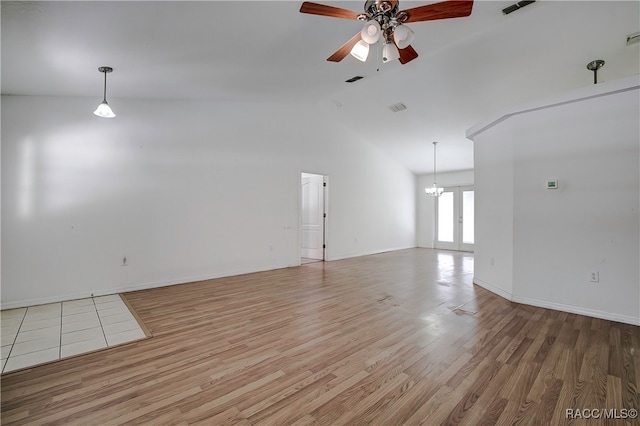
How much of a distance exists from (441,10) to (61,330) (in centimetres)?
461

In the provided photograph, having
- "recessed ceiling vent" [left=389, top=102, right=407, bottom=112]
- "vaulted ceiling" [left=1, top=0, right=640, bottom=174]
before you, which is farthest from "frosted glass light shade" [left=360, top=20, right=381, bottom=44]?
"recessed ceiling vent" [left=389, top=102, right=407, bottom=112]

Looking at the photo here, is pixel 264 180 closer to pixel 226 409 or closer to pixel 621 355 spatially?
pixel 226 409

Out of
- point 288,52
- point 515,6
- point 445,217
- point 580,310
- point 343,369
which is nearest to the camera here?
point 343,369

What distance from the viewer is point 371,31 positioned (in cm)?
217

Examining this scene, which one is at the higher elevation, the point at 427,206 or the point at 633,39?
the point at 633,39

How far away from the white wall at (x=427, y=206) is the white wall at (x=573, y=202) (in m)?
5.68

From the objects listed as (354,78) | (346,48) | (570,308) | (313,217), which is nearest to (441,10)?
(346,48)

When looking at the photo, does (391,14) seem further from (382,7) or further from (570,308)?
(570,308)

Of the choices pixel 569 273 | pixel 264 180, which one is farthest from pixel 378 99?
pixel 569 273

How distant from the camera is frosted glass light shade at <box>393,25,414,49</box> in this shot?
217cm

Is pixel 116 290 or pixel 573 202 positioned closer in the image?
pixel 573 202

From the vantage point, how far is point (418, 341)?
2549mm

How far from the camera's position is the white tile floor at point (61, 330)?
2340 mm

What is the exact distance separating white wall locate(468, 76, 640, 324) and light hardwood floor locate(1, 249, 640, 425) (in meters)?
0.35
